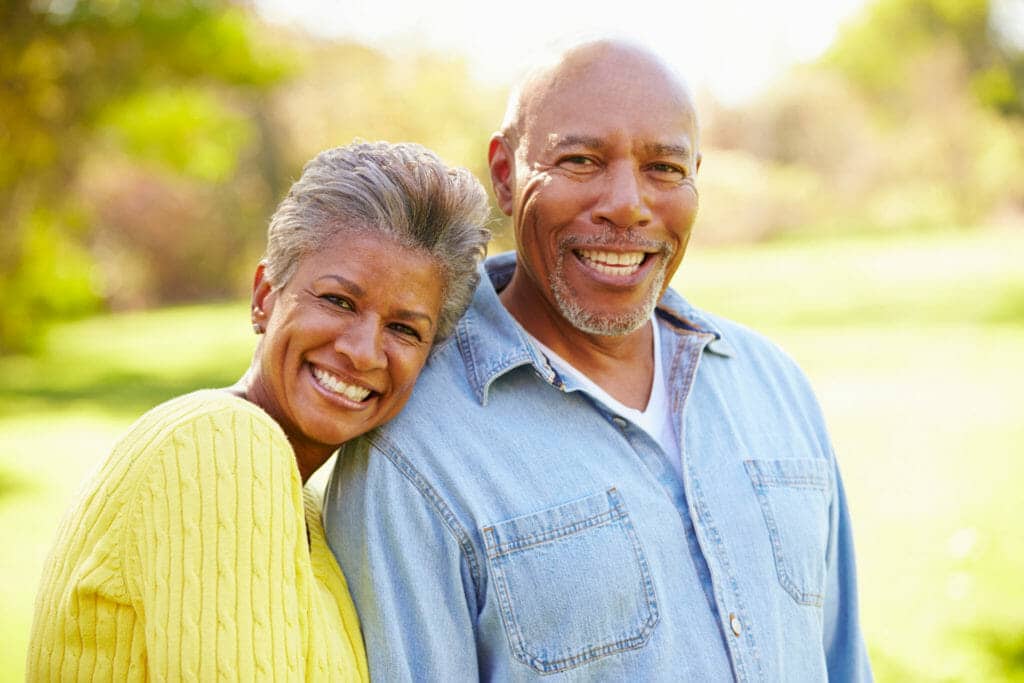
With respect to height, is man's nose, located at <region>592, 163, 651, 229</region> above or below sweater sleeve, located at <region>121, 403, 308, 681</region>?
above

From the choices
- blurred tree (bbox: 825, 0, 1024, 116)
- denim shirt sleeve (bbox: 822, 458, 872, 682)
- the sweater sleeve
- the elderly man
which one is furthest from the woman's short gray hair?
blurred tree (bbox: 825, 0, 1024, 116)

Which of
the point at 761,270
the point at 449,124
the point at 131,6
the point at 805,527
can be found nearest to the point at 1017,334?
the point at 761,270

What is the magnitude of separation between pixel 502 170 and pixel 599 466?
2.68 feet

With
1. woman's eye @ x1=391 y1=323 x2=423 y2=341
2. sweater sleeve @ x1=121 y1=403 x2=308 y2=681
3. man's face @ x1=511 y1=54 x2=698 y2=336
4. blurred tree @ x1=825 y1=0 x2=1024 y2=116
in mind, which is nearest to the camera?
sweater sleeve @ x1=121 y1=403 x2=308 y2=681

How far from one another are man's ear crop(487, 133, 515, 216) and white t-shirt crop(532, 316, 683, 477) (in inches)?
14.6

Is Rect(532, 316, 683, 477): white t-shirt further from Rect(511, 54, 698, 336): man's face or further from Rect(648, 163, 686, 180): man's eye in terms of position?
Rect(648, 163, 686, 180): man's eye

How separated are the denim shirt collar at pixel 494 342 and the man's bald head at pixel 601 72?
1.38 feet

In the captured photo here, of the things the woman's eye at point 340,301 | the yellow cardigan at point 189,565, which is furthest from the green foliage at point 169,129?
the yellow cardigan at point 189,565

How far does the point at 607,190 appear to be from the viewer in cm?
229

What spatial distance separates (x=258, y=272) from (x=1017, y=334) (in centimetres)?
1328

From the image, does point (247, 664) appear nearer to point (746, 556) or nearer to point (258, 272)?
point (258, 272)

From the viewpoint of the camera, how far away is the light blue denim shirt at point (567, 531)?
1948 mm

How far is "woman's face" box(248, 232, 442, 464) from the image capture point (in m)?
1.96

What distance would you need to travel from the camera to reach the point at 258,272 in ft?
7.14
